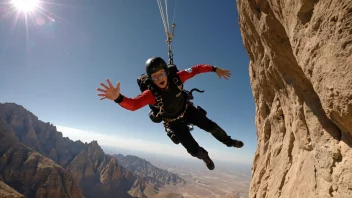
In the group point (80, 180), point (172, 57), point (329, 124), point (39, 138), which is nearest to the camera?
point (329, 124)

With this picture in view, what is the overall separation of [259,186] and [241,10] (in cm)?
553

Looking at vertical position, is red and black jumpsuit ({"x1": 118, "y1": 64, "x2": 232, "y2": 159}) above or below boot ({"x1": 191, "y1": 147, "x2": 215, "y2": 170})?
above

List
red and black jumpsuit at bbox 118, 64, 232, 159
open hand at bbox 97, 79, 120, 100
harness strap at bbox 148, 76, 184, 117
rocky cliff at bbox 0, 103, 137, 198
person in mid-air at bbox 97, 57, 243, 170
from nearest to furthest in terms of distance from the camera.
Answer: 1. open hand at bbox 97, 79, 120, 100
2. person in mid-air at bbox 97, 57, 243, 170
3. harness strap at bbox 148, 76, 184, 117
4. red and black jumpsuit at bbox 118, 64, 232, 159
5. rocky cliff at bbox 0, 103, 137, 198

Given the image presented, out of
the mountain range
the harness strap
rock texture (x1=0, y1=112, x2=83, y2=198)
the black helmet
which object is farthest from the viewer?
the mountain range

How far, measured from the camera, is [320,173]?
3.80 m

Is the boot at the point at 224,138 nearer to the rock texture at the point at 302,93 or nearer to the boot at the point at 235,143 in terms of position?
the boot at the point at 235,143

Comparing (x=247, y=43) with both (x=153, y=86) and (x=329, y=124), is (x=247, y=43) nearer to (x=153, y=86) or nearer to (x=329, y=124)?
(x=153, y=86)


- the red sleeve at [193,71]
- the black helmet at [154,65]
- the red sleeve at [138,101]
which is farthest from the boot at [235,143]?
the black helmet at [154,65]

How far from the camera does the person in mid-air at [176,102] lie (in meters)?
5.34

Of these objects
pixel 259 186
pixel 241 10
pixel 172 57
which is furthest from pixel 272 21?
pixel 259 186

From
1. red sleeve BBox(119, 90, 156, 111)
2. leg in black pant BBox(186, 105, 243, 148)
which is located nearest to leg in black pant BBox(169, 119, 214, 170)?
leg in black pant BBox(186, 105, 243, 148)

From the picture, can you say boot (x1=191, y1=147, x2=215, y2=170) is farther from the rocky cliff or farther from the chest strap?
the rocky cliff

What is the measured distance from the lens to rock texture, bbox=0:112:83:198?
50.5 meters

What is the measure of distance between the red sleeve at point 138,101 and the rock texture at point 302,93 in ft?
10.2
